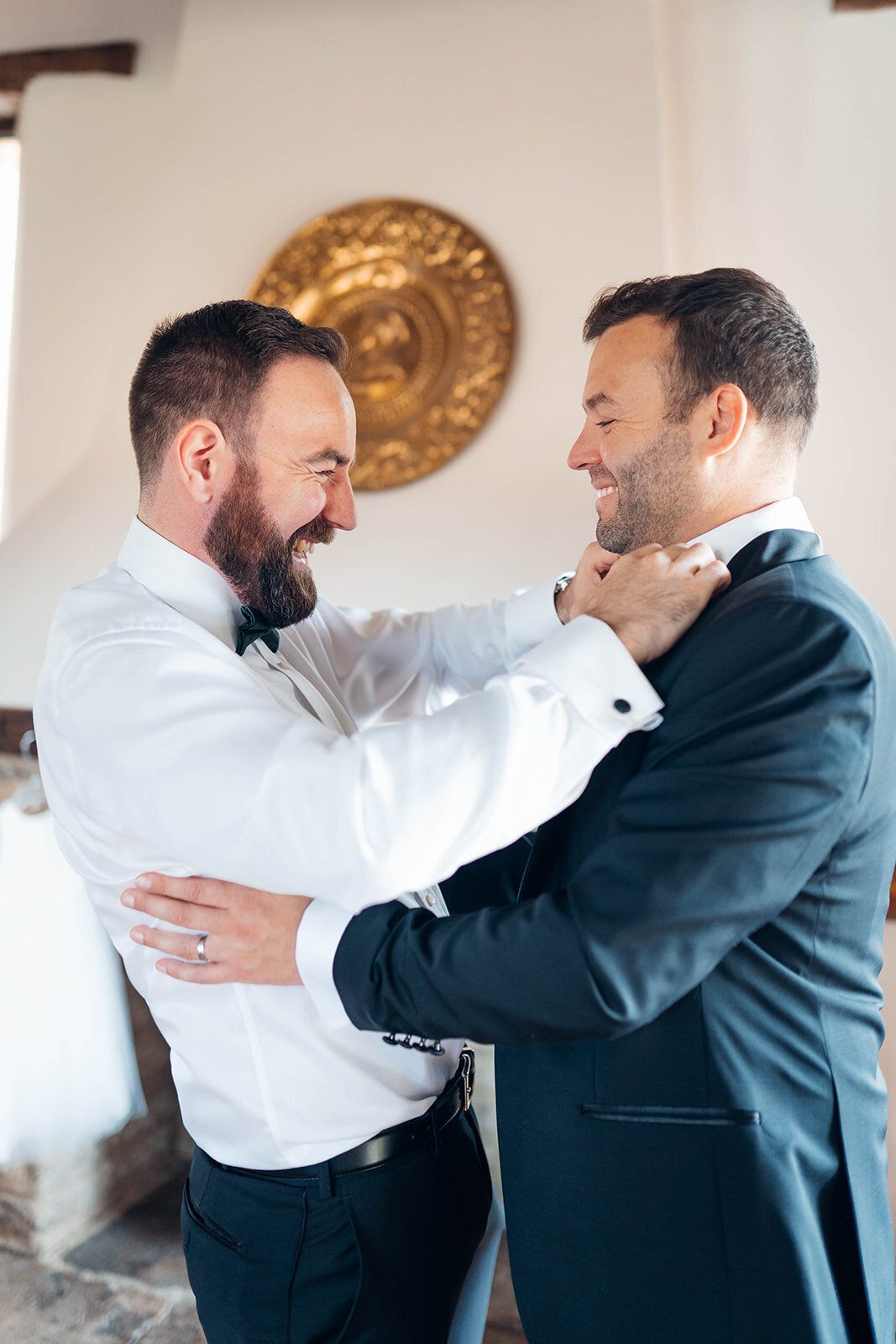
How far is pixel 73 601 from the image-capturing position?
1256mm

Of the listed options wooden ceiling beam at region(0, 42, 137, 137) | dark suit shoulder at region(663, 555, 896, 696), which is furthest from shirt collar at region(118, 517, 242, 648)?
wooden ceiling beam at region(0, 42, 137, 137)

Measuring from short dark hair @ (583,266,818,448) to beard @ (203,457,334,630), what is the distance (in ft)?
1.86

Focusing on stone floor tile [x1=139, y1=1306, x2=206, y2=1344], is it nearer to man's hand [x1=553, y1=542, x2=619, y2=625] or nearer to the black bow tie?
the black bow tie

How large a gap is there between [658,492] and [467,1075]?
2.85 ft

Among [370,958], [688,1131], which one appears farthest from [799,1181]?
[370,958]

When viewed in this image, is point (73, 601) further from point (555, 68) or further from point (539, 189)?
point (555, 68)

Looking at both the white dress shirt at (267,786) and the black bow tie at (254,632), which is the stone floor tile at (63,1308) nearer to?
the white dress shirt at (267,786)

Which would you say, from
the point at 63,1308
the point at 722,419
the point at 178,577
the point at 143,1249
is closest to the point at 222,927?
the point at 178,577

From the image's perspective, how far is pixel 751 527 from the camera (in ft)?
4.00

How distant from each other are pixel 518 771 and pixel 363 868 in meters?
0.18

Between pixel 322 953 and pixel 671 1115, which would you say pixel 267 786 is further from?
pixel 671 1115

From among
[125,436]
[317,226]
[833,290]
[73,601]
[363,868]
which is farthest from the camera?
[125,436]

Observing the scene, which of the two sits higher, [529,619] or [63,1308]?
[529,619]

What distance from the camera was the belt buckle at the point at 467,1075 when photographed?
4.58 feet
